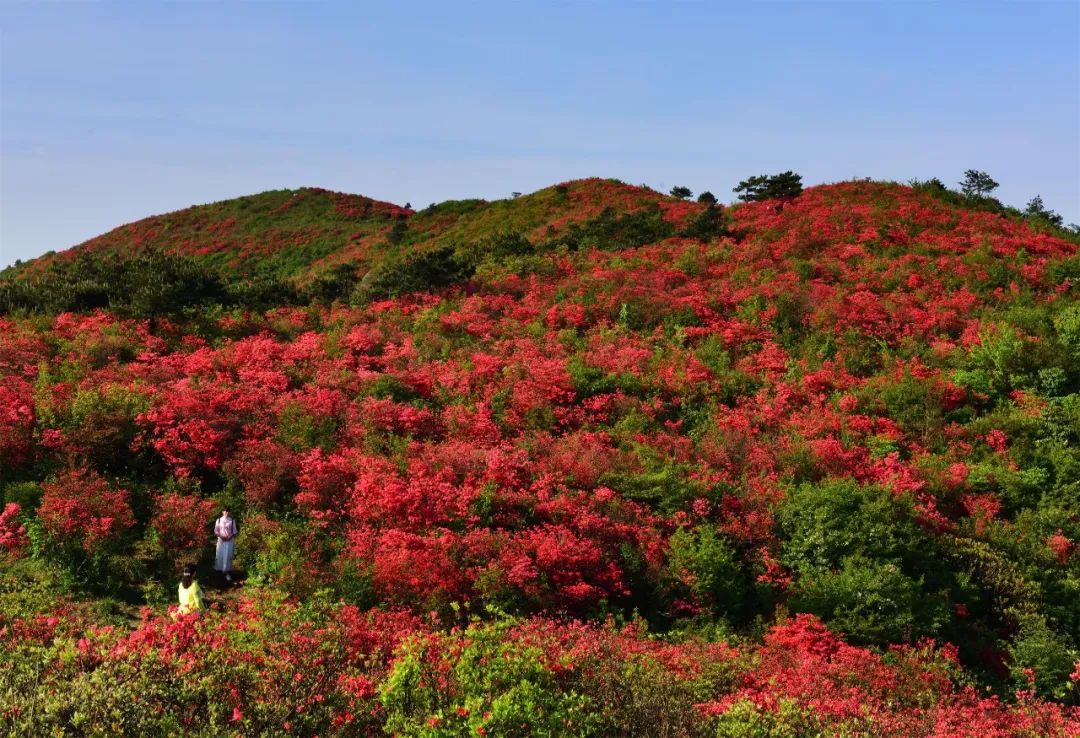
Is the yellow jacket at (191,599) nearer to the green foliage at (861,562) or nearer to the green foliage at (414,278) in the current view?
the green foliage at (861,562)

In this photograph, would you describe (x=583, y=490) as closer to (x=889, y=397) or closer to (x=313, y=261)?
(x=889, y=397)

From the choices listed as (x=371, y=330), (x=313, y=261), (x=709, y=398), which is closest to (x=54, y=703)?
(x=709, y=398)

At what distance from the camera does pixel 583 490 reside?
15.5m

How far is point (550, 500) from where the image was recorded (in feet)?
48.7

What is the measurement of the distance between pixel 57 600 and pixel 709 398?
51.2ft

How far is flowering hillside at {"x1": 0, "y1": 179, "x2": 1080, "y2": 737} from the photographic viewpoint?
7926 millimetres

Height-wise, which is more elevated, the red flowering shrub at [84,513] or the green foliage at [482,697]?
the red flowering shrub at [84,513]

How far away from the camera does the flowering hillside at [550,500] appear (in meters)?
7.93

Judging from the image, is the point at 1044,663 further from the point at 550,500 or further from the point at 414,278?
the point at 414,278

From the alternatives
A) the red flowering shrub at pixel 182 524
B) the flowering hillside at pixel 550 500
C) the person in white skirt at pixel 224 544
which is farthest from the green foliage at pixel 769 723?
the red flowering shrub at pixel 182 524

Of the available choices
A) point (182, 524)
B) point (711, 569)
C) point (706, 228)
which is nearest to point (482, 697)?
point (711, 569)

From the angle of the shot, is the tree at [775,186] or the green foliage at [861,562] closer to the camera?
the green foliage at [861,562]

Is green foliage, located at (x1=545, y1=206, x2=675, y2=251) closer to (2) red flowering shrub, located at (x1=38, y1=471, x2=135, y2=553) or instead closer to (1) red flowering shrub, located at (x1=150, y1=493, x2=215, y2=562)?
(1) red flowering shrub, located at (x1=150, y1=493, x2=215, y2=562)

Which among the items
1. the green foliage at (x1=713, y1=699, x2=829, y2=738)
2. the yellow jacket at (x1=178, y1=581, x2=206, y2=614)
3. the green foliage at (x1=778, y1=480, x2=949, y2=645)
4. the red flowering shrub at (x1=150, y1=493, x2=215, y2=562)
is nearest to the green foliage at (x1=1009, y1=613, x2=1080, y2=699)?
the green foliage at (x1=778, y1=480, x2=949, y2=645)
